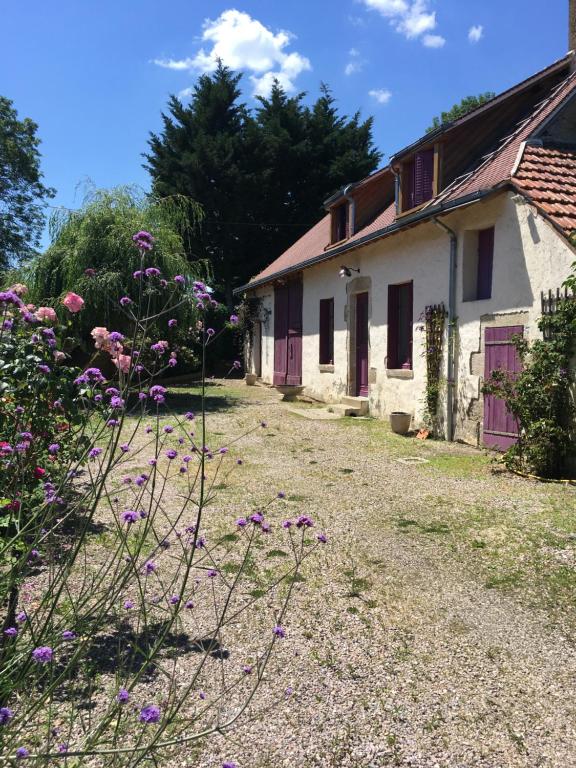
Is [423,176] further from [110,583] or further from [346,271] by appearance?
[110,583]

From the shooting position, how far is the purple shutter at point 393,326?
1104 cm

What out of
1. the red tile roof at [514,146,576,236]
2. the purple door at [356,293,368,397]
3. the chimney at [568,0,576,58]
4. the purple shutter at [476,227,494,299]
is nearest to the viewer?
the red tile roof at [514,146,576,236]

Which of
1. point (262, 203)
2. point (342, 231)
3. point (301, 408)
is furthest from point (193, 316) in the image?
point (262, 203)

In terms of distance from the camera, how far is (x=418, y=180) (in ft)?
33.7

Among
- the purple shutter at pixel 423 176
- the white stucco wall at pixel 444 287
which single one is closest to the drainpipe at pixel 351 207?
the white stucco wall at pixel 444 287

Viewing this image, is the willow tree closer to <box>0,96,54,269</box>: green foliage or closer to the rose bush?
the rose bush

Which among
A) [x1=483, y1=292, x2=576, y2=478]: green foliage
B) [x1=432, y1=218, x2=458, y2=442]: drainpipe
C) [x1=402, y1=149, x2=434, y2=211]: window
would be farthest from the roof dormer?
[x1=483, y1=292, x2=576, y2=478]: green foliage

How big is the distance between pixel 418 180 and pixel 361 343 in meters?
3.72

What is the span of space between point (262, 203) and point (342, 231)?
1386cm

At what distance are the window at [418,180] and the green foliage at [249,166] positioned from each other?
54.2ft

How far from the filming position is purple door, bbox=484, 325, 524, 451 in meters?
7.69

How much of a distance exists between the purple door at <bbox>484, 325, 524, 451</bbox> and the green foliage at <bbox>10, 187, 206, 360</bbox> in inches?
223

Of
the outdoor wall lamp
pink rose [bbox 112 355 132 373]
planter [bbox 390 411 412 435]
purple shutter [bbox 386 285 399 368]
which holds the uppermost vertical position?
the outdoor wall lamp

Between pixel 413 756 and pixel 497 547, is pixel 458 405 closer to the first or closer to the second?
pixel 497 547
